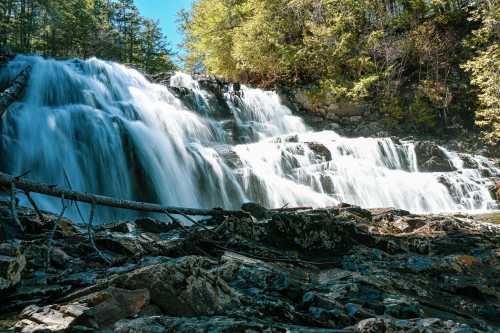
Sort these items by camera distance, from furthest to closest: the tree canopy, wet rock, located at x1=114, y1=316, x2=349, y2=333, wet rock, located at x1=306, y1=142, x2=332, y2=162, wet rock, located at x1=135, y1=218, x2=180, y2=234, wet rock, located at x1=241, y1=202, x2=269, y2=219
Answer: the tree canopy
wet rock, located at x1=306, y1=142, x2=332, y2=162
wet rock, located at x1=241, y1=202, x2=269, y2=219
wet rock, located at x1=135, y1=218, x2=180, y2=234
wet rock, located at x1=114, y1=316, x2=349, y2=333

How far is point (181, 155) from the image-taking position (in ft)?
43.3

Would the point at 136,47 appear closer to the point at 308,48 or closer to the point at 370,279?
the point at 308,48

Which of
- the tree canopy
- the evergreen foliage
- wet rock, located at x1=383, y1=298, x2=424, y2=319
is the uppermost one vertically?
the evergreen foliage

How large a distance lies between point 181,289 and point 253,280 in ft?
3.29

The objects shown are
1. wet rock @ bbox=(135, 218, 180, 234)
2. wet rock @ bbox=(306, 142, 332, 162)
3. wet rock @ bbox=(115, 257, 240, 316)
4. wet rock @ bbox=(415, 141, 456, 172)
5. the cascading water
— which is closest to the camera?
wet rock @ bbox=(115, 257, 240, 316)

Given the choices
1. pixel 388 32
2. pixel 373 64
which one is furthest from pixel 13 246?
pixel 388 32

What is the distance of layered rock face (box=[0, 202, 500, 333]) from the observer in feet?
7.97

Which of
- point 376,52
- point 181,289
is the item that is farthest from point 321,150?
point 181,289

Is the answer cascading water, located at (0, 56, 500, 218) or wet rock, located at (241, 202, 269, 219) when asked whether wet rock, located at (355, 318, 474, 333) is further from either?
cascading water, located at (0, 56, 500, 218)

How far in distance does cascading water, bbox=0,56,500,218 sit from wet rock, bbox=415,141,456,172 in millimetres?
268

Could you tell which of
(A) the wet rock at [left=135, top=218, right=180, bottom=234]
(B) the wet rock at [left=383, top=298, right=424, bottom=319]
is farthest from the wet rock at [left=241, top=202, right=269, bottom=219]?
(B) the wet rock at [left=383, top=298, right=424, bottom=319]

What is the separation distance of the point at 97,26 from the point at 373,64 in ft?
95.7

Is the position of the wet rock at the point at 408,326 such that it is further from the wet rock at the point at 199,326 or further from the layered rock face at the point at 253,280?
the wet rock at the point at 199,326

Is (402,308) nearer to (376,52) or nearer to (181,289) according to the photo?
(181,289)
